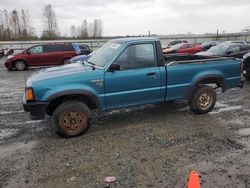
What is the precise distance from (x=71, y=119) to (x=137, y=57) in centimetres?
188

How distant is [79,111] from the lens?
491cm

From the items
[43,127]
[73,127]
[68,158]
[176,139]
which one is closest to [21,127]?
[43,127]

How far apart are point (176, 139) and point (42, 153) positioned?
2.47 meters

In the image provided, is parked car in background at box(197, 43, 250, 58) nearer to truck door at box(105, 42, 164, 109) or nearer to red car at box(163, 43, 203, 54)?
red car at box(163, 43, 203, 54)

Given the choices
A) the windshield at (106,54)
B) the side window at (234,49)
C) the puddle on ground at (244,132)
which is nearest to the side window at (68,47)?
the side window at (234,49)

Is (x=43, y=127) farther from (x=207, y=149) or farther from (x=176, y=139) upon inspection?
(x=207, y=149)

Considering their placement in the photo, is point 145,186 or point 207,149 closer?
point 145,186

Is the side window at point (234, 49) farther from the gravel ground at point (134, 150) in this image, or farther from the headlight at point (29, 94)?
the headlight at point (29, 94)

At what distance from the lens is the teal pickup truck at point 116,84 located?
4.73 meters

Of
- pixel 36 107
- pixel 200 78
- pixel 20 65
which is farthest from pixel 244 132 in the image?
pixel 20 65

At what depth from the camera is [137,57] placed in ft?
17.6

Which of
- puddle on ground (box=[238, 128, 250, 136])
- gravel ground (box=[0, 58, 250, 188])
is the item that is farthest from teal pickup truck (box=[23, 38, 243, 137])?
puddle on ground (box=[238, 128, 250, 136])

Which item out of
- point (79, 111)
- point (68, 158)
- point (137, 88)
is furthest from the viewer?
point (137, 88)

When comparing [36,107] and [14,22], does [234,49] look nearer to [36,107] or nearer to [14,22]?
[36,107]
